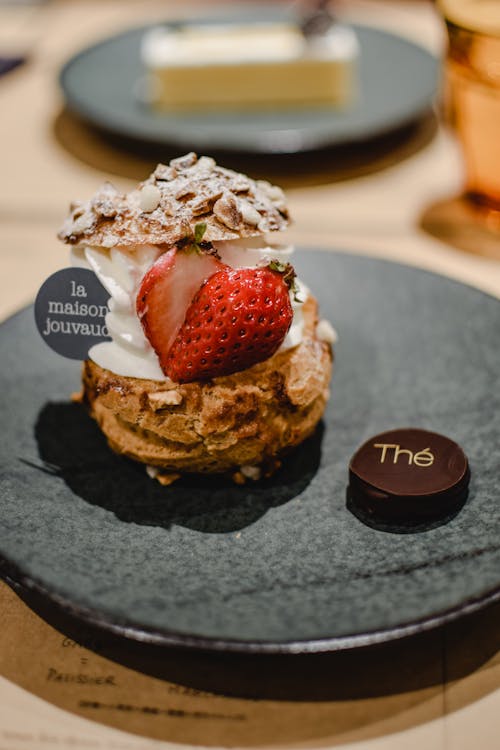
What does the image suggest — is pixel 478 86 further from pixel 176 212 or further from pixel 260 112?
pixel 176 212

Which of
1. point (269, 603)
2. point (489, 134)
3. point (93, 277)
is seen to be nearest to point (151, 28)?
point (489, 134)

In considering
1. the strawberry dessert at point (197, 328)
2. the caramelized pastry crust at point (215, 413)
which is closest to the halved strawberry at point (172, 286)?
the strawberry dessert at point (197, 328)

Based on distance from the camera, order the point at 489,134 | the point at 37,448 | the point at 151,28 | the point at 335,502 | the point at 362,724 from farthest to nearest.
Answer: the point at 151,28 → the point at 489,134 → the point at 37,448 → the point at 335,502 → the point at 362,724

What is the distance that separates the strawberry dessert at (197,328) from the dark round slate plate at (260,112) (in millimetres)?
1165

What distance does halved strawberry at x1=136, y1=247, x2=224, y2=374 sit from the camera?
1.39m

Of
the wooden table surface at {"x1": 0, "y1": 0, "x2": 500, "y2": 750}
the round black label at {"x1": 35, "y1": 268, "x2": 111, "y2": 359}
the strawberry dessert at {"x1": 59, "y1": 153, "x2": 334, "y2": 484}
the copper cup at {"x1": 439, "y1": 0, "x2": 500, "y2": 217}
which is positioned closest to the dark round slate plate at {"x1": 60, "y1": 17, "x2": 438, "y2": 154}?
the wooden table surface at {"x1": 0, "y1": 0, "x2": 500, "y2": 750}

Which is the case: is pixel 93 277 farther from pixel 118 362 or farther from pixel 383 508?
pixel 383 508

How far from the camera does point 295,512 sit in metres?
1.45

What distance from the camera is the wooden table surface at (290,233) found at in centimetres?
115

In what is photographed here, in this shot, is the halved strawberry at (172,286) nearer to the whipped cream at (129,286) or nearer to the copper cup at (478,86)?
the whipped cream at (129,286)

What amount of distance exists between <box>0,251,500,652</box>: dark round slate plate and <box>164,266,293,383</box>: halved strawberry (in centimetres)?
24

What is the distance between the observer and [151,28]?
11.8ft

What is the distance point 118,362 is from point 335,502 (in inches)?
17.1

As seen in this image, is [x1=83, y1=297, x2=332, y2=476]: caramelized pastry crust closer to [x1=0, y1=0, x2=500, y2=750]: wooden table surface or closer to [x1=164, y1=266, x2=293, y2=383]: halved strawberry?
[x1=164, y1=266, x2=293, y2=383]: halved strawberry
